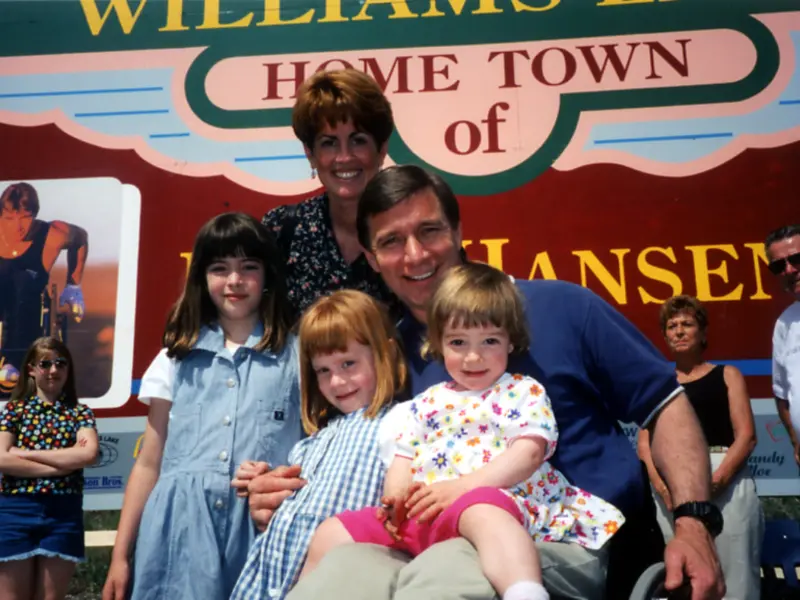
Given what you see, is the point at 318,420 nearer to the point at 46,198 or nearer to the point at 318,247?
the point at 318,247

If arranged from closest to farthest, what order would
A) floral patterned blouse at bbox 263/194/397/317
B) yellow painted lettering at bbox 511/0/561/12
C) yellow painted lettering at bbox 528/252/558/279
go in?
1. floral patterned blouse at bbox 263/194/397/317
2. yellow painted lettering at bbox 528/252/558/279
3. yellow painted lettering at bbox 511/0/561/12

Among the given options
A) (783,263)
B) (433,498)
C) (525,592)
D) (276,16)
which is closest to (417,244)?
(433,498)

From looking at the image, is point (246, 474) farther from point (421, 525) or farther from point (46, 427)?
point (46, 427)

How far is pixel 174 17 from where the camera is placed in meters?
3.79

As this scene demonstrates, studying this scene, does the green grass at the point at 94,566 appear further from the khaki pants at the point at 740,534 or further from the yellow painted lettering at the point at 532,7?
the yellow painted lettering at the point at 532,7

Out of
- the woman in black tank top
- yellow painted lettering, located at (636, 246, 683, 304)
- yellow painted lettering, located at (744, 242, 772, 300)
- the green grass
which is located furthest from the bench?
yellow painted lettering, located at (744, 242, 772, 300)

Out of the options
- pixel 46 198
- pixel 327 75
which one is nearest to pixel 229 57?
pixel 46 198

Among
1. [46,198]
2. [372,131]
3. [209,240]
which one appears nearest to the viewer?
[209,240]

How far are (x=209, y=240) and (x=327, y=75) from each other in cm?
63

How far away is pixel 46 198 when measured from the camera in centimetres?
364

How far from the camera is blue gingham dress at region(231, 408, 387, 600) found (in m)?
1.63

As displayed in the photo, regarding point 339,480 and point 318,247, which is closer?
point 339,480

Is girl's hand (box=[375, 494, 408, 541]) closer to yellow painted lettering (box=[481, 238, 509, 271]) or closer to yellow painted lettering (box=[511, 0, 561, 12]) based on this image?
yellow painted lettering (box=[481, 238, 509, 271])

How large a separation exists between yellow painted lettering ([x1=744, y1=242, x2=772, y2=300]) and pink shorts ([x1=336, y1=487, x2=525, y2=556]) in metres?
2.49
